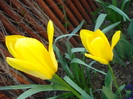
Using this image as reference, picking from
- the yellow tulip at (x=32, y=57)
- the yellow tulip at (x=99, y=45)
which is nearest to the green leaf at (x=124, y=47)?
the yellow tulip at (x=99, y=45)

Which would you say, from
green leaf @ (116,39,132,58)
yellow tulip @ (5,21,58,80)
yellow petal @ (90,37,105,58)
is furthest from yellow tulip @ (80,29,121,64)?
green leaf @ (116,39,132,58)

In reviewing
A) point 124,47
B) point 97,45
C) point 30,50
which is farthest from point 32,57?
point 124,47

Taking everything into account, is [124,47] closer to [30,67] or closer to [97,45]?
[97,45]

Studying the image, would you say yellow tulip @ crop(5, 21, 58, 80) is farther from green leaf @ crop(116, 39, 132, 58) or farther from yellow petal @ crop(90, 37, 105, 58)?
green leaf @ crop(116, 39, 132, 58)

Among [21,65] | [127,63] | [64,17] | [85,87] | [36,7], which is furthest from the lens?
[64,17]

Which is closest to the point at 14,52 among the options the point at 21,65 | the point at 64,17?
the point at 21,65

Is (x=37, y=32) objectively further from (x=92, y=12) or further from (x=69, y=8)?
(x=92, y=12)

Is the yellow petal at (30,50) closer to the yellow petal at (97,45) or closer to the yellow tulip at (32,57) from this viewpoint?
the yellow tulip at (32,57)
